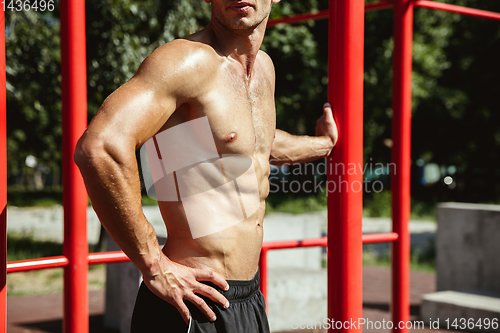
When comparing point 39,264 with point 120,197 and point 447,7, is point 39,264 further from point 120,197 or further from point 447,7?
point 447,7

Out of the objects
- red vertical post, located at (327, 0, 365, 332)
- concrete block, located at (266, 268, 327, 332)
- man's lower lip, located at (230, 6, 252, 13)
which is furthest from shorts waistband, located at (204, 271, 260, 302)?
concrete block, located at (266, 268, 327, 332)

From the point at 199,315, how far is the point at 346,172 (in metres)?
0.75

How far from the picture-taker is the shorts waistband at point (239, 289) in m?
1.57

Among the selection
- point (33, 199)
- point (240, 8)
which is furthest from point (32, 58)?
point (33, 199)

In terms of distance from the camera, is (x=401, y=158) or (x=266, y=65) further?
(x=401, y=158)

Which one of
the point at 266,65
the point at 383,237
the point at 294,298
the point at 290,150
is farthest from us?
the point at 294,298

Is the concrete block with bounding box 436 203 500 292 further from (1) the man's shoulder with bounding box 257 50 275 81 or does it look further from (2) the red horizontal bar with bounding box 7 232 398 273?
(1) the man's shoulder with bounding box 257 50 275 81

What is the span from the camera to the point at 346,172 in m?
1.91

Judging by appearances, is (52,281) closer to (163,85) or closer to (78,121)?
(78,121)

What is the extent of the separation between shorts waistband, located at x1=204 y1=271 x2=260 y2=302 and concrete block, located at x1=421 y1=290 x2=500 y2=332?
12.0 ft

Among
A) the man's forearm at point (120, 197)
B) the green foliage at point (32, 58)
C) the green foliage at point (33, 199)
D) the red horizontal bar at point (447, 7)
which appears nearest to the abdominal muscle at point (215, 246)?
the man's forearm at point (120, 197)

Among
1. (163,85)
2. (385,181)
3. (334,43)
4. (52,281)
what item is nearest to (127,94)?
(163,85)

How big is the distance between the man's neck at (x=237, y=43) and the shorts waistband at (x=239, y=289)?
2.11 ft

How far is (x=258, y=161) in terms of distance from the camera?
5.56 ft
